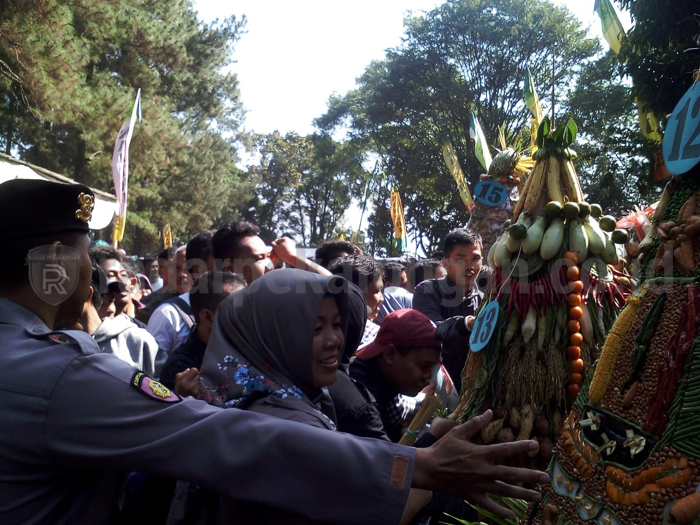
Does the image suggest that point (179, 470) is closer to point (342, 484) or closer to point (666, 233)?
point (342, 484)

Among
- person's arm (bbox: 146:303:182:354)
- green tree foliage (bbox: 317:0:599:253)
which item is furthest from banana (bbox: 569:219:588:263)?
green tree foliage (bbox: 317:0:599:253)

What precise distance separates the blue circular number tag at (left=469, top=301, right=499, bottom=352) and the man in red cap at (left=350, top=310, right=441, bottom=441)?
0.36 m

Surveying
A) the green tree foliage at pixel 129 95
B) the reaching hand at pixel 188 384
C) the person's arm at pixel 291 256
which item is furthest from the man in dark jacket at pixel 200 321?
the green tree foliage at pixel 129 95

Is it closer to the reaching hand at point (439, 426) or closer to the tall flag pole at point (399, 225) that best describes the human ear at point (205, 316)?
the reaching hand at point (439, 426)

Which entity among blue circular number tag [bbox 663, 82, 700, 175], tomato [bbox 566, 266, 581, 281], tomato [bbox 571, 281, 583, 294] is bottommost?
tomato [bbox 571, 281, 583, 294]

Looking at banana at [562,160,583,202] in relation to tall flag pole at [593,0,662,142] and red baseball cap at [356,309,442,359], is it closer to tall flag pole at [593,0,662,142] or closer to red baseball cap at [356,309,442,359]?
tall flag pole at [593,0,662,142]

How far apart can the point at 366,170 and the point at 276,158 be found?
628cm

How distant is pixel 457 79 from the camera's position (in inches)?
989

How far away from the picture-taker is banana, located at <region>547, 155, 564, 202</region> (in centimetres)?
268

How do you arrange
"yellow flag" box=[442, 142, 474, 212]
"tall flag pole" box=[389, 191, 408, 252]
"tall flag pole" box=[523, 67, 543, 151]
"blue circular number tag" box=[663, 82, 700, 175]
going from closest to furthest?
"blue circular number tag" box=[663, 82, 700, 175] < "tall flag pole" box=[523, 67, 543, 151] < "yellow flag" box=[442, 142, 474, 212] < "tall flag pole" box=[389, 191, 408, 252]

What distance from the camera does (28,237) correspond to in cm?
143

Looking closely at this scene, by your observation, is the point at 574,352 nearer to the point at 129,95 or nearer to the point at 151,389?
the point at 151,389

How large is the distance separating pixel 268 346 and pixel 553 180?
156 cm

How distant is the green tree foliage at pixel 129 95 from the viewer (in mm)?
11883
